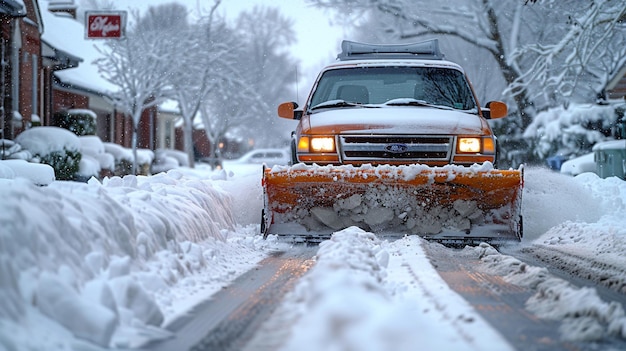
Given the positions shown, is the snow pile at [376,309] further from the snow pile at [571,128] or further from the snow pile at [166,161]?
the snow pile at [166,161]

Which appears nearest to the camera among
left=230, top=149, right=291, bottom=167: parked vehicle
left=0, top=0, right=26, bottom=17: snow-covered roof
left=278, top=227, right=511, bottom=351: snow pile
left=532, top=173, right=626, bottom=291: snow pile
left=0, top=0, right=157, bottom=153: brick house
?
left=278, top=227, right=511, bottom=351: snow pile

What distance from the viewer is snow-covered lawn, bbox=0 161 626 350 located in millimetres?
3084

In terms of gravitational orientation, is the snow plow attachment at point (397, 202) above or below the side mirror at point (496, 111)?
below

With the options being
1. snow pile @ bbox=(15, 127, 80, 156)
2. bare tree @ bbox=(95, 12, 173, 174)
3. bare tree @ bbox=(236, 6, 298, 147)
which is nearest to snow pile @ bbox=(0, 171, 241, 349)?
snow pile @ bbox=(15, 127, 80, 156)

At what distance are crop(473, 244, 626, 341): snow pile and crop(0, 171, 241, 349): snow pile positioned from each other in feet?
6.32

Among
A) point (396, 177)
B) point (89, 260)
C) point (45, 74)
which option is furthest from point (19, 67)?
point (89, 260)

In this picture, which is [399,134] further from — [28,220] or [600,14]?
[600,14]

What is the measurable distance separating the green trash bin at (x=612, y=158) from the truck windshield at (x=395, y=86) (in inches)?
288

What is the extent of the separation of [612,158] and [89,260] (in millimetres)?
12814

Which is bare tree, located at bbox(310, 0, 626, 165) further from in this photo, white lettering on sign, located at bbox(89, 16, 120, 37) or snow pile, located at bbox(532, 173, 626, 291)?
snow pile, located at bbox(532, 173, 626, 291)

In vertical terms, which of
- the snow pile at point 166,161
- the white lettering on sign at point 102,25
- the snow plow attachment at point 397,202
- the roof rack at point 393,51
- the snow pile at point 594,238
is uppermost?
the white lettering on sign at point 102,25

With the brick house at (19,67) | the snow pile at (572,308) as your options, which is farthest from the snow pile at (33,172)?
the snow pile at (572,308)

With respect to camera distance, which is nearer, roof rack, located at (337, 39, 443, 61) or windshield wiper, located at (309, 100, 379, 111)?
windshield wiper, located at (309, 100, 379, 111)

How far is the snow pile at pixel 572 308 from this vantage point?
3.58 metres
